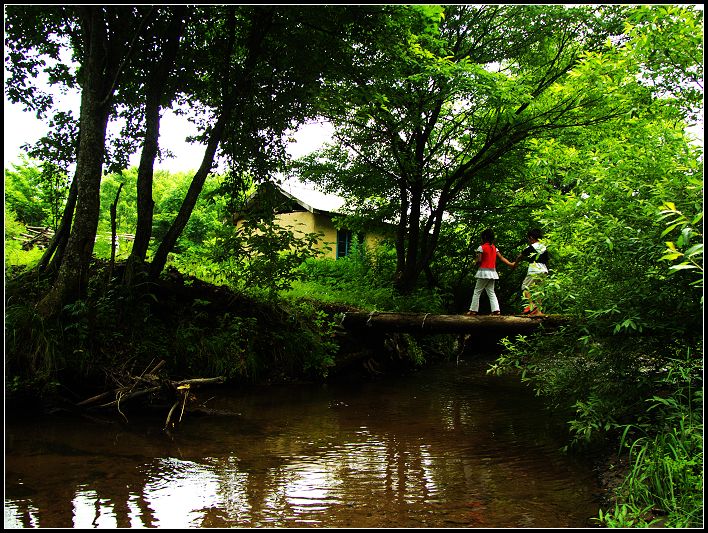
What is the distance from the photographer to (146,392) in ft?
22.9

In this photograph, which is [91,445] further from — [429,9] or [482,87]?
[482,87]

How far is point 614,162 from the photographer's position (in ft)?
18.2

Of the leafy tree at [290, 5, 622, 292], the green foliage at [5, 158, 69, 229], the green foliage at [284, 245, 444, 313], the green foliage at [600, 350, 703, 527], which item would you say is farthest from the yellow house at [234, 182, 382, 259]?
the green foliage at [600, 350, 703, 527]

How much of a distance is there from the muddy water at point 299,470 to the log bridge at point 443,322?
4.95 ft

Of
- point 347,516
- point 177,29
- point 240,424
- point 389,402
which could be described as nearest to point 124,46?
point 177,29

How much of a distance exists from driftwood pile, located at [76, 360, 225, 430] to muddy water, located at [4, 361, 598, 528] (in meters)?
0.22

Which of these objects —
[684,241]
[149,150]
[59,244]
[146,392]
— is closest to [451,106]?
[149,150]

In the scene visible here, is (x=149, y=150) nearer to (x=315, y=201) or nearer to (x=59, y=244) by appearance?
(x=59, y=244)

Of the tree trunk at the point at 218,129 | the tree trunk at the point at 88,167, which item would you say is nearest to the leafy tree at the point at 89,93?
the tree trunk at the point at 88,167

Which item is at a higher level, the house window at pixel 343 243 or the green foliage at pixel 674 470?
the house window at pixel 343 243

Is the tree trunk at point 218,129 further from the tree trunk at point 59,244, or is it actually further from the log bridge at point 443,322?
the log bridge at point 443,322

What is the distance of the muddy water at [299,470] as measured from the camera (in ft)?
13.6

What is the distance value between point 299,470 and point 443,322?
5676mm

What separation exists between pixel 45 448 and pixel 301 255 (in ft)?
17.0
